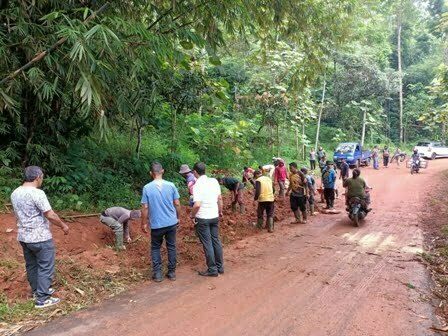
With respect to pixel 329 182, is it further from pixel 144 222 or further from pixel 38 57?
pixel 38 57

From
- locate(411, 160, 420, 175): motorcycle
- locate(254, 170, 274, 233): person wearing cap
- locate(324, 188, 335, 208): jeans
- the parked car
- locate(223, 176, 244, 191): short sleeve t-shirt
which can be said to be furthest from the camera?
the parked car

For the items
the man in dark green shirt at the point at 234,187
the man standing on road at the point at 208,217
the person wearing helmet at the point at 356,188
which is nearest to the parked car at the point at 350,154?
the person wearing helmet at the point at 356,188

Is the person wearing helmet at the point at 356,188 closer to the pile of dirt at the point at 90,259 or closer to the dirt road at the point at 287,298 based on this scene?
the dirt road at the point at 287,298

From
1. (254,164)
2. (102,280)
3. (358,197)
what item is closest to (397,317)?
(102,280)

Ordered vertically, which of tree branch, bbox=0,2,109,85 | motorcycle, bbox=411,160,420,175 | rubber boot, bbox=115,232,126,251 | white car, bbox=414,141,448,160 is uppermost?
tree branch, bbox=0,2,109,85

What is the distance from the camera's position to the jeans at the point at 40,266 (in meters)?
4.57

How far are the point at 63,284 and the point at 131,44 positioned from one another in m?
3.54

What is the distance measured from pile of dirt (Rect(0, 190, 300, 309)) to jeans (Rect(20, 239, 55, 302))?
0.80 feet

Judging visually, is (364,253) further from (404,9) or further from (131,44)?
(404,9)

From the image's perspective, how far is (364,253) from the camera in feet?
24.4

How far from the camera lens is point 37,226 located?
4.57 m

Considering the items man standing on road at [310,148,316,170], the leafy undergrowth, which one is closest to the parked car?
man standing on road at [310,148,316,170]

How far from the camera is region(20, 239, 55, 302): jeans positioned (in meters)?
4.57

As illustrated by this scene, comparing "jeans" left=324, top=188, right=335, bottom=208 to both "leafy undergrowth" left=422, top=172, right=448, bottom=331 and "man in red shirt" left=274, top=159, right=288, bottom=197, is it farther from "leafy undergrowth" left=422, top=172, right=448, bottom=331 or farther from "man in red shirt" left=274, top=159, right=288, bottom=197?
"leafy undergrowth" left=422, top=172, right=448, bottom=331
